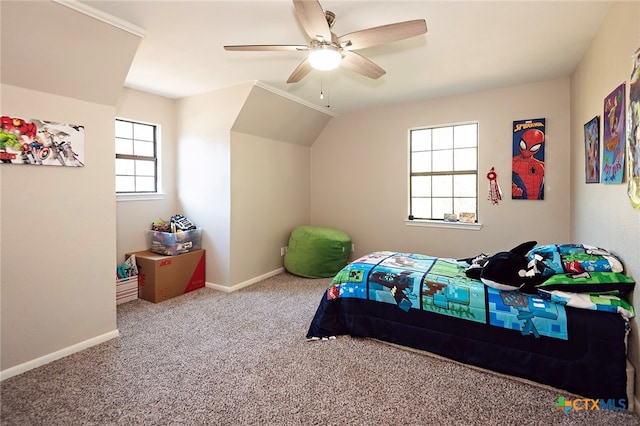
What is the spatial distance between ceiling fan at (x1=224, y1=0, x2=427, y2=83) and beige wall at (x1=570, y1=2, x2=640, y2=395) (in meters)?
1.29

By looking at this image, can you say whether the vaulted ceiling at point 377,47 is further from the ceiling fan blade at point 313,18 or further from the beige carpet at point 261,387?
the beige carpet at point 261,387

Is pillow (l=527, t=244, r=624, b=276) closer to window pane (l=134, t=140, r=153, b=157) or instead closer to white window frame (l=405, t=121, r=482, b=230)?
white window frame (l=405, t=121, r=482, b=230)

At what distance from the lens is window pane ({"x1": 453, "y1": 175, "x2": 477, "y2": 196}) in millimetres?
4098

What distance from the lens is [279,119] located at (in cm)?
426

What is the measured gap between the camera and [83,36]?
2.21m

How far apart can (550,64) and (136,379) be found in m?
4.49

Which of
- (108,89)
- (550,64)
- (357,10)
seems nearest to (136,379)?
(108,89)

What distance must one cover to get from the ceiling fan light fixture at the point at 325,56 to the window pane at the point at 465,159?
8.91ft

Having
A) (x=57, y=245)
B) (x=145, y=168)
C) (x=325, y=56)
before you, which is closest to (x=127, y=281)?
(x=57, y=245)

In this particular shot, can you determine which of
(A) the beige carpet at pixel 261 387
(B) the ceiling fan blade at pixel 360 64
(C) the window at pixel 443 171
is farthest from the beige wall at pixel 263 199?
(B) the ceiling fan blade at pixel 360 64

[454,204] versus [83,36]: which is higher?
[83,36]

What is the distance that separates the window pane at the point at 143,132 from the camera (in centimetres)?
395

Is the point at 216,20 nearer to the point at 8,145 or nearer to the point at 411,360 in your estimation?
the point at 8,145

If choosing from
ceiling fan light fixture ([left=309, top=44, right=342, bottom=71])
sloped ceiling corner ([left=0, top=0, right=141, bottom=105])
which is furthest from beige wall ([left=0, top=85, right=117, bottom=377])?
ceiling fan light fixture ([left=309, top=44, right=342, bottom=71])
